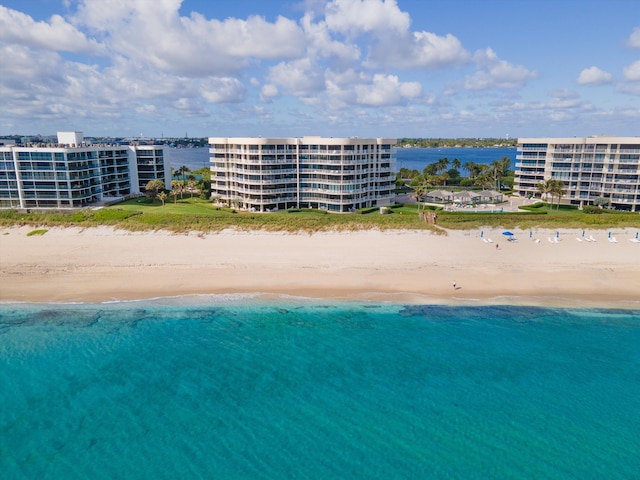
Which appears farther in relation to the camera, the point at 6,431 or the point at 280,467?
the point at 6,431

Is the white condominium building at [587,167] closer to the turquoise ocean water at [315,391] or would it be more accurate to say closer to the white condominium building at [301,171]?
the white condominium building at [301,171]

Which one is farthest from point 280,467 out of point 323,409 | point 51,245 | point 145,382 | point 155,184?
point 155,184

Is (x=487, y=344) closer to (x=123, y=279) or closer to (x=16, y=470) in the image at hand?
(x=16, y=470)

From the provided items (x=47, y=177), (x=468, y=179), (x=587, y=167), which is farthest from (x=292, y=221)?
(x=468, y=179)

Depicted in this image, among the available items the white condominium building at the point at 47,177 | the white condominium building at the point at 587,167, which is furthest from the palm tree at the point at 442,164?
the white condominium building at the point at 47,177

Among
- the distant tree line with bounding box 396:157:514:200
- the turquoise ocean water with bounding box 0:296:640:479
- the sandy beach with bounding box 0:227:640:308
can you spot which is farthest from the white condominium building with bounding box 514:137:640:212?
the turquoise ocean water with bounding box 0:296:640:479

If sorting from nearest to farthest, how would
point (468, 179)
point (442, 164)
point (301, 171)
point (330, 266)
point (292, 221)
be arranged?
point (330, 266) < point (292, 221) < point (301, 171) < point (468, 179) < point (442, 164)

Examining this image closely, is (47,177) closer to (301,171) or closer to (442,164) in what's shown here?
(301,171)
